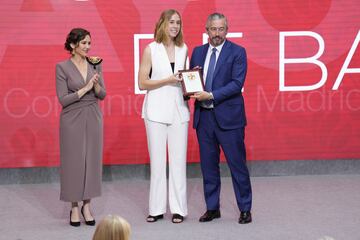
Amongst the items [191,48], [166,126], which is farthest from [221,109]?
[191,48]

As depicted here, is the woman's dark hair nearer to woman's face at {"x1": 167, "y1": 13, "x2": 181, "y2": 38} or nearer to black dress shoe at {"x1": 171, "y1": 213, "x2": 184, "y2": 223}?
woman's face at {"x1": 167, "y1": 13, "x2": 181, "y2": 38}

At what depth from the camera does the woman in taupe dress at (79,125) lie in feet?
16.4

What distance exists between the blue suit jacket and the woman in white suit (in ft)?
0.88

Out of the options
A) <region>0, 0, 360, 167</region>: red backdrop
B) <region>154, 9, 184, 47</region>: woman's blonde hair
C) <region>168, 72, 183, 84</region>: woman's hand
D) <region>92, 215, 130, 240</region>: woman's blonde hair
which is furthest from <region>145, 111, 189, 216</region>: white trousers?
<region>92, 215, 130, 240</region>: woman's blonde hair

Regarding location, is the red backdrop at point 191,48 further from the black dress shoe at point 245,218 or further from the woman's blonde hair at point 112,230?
the woman's blonde hair at point 112,230

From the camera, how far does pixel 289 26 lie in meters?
6.73

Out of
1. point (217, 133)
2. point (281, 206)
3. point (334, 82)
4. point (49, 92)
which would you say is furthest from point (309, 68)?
point (49, 92)

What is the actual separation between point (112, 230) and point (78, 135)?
2.72 metres

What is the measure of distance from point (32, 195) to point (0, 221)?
38.3 inches

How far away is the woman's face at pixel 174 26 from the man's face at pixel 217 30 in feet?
0.75

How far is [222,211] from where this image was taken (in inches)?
218

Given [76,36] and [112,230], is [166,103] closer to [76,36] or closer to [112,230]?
[76,36]

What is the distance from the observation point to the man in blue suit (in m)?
4.91

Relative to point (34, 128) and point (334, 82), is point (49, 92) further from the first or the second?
point (334, 82)
